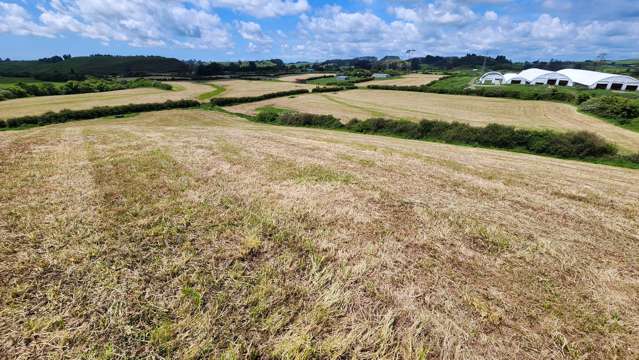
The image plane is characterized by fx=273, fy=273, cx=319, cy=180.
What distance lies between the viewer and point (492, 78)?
98.1m

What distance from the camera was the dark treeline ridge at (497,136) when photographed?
87.4ft

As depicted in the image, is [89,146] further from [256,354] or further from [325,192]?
[256,354]

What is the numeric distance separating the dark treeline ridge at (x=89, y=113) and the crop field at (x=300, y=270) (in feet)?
136

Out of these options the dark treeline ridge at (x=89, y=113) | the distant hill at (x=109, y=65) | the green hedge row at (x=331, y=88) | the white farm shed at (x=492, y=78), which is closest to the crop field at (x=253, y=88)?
the green hedge row at (x=331, y=88)

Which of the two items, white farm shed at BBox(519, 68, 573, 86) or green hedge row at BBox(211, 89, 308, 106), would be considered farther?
white farm shed at BBox(519, 68, 573, 86)

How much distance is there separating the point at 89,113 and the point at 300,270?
2177 inches

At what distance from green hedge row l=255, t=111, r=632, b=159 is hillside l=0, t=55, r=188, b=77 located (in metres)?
132

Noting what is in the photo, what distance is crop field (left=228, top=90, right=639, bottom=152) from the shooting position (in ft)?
129

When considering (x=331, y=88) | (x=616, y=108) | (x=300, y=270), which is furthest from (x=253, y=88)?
(x=300, y=270)

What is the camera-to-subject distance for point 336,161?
462 inches

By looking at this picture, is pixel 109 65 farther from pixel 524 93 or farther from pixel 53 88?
pixel 524 93

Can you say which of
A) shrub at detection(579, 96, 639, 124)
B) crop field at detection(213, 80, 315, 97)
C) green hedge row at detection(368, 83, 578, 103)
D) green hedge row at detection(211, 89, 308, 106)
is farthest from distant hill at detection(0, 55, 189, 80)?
shrub at detection(579, 96, 639, 124)

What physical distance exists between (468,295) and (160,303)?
14.4 feet

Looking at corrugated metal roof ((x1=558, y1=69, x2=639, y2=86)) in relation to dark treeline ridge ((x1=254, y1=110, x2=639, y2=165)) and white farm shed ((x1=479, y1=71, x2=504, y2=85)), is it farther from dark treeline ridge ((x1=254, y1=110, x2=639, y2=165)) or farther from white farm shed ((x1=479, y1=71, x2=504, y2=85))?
dark treeline ridge ((x1=254, y1=110, x2=639, y2=165))
